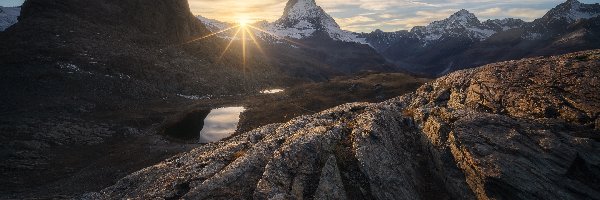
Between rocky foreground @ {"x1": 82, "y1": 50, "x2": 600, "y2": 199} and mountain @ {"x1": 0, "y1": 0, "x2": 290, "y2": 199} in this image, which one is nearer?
rocky foreground @ {"x1": 82, "y1": 50, "x2": 600, "y2": 199}

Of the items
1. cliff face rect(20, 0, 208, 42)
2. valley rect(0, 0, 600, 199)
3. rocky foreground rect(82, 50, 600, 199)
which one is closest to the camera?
rocky foreground rect(82, 50, 600, 199)

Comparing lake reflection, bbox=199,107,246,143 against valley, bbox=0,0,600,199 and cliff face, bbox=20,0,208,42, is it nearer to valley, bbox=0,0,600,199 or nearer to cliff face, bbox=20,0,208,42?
valley, bbox=0,0,600,199

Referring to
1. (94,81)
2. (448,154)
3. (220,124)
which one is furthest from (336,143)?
(94,81)

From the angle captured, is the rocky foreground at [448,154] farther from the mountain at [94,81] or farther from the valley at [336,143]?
the mountain at [94,81]

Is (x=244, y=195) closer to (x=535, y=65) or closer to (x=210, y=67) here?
(x=535, y=65)

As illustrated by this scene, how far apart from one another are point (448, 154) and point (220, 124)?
45.3 metres

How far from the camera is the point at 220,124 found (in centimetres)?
6009

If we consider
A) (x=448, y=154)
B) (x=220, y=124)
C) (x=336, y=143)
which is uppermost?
(x=336, y=143)

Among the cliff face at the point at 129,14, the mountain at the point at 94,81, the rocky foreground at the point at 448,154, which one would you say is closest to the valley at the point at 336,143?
the rocky foreground at the point at 448,154

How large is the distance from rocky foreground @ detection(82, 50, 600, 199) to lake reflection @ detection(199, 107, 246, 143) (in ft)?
88.5

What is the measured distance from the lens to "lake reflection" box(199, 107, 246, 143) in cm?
5169

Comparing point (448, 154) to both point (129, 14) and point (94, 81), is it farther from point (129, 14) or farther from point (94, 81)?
point (129, 14)

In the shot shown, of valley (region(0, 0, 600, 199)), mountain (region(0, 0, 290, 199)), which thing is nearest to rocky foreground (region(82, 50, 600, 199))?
valley (region(0, 0, 600, 199))

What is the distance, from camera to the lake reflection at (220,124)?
51691 mm
